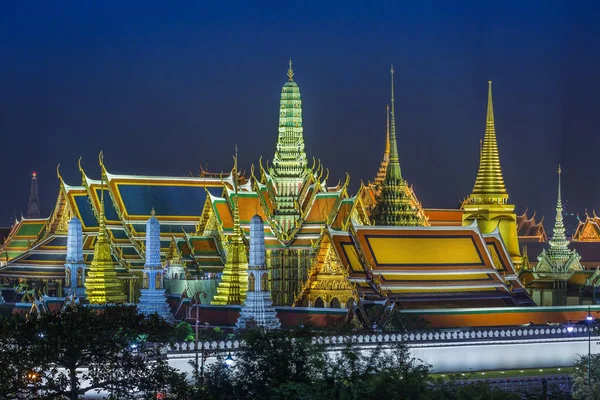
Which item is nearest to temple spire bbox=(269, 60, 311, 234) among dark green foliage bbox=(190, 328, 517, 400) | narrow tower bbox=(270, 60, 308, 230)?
narrow tower bbox=(270, 60, 308, 230)

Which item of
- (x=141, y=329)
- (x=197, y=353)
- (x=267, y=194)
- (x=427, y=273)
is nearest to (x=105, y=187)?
(x=267, y=194)

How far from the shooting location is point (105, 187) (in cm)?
6306

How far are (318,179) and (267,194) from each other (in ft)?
5.86

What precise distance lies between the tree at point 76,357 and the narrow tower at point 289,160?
1047 inches

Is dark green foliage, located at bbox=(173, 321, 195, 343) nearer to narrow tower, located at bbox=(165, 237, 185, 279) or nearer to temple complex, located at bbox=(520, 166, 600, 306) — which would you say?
narrow tower, located at bbox=(165, 237, 185, 279)

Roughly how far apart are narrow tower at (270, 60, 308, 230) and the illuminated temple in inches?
1.3

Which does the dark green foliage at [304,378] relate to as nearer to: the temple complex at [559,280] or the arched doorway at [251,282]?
the arched doorway at [251,282]

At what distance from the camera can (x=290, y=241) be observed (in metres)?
58.5

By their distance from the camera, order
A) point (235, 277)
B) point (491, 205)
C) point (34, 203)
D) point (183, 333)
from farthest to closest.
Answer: point (34, 203), point (491, 205), point (235, 277), point (183, 333)

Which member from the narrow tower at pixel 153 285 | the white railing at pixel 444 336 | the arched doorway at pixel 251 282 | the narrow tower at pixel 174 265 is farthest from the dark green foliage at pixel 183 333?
the narrow tower at pixel 174 265

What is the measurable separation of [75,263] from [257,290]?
29.1 feet

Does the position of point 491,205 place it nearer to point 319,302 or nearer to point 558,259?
point 558,259

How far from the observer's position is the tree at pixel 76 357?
3209 centimetres

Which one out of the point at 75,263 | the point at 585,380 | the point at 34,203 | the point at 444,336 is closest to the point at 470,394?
the point at 585,380
